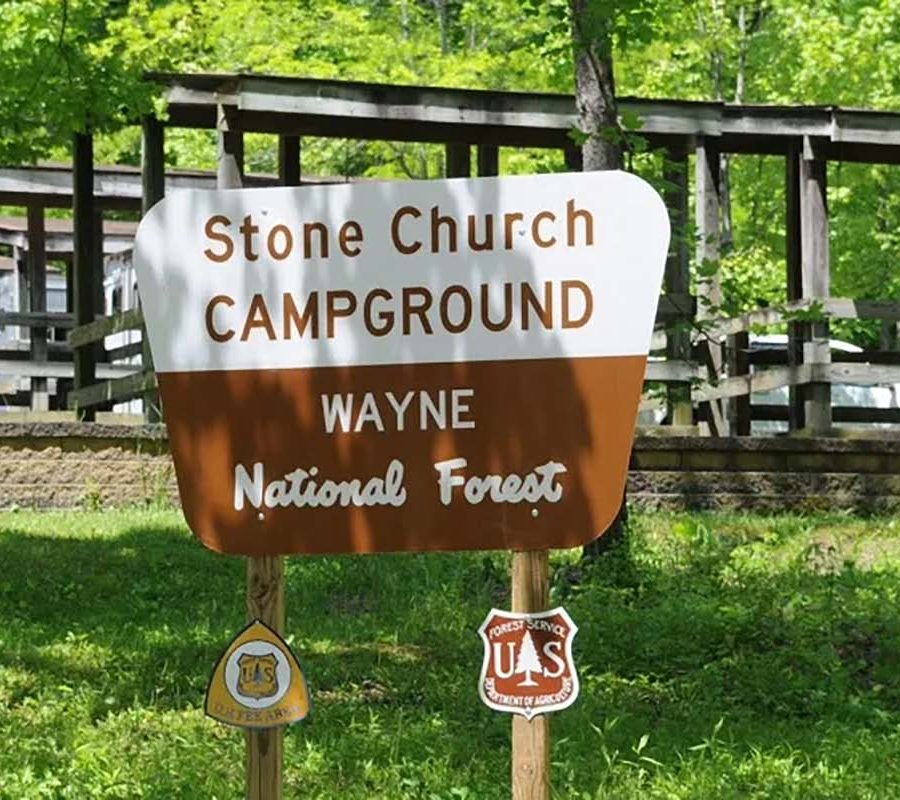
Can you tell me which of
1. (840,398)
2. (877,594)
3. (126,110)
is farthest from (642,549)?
(840,398)

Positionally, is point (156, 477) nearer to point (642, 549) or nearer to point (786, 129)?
point (642, 549)

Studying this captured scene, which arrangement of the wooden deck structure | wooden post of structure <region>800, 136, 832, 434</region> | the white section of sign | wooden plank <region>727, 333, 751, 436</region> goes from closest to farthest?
the white section of sign, the wooden deck structure, wooden post of structure <region>800, 136, 832, 434</region>, wooden plank <region>727, 333, 751, 436</region>

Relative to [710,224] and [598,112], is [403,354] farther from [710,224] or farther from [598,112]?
[710,224]

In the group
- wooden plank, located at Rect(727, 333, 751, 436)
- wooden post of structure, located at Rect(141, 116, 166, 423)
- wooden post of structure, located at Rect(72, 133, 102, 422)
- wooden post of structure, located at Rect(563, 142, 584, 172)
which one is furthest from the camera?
wooden plank, located at Rect(727, 333, 751, 436)

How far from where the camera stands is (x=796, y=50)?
23188 millimetres

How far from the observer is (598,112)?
1061cm

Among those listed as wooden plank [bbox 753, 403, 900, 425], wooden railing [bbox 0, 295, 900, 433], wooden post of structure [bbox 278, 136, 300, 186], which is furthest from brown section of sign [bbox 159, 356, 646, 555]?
wooden plank [bbox 753, 403, 900, 425]

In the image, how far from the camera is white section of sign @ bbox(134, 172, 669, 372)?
12.8 feet

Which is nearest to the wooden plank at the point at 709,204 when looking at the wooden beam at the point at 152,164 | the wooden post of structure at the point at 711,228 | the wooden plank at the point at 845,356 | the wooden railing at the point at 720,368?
the wooden post of structure at the point at 711,228

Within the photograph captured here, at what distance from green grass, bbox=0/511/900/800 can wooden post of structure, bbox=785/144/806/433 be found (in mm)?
3826

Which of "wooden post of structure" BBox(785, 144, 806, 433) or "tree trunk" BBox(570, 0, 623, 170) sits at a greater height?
"tree trunk" BBox(570, 0, 623, 170)

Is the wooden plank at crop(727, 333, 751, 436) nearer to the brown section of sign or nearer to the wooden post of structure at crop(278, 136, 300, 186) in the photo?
the wooden post of structure at crop(278, 136, 300, 186)

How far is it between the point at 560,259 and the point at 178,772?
131 inches

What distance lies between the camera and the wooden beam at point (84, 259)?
15250mm
